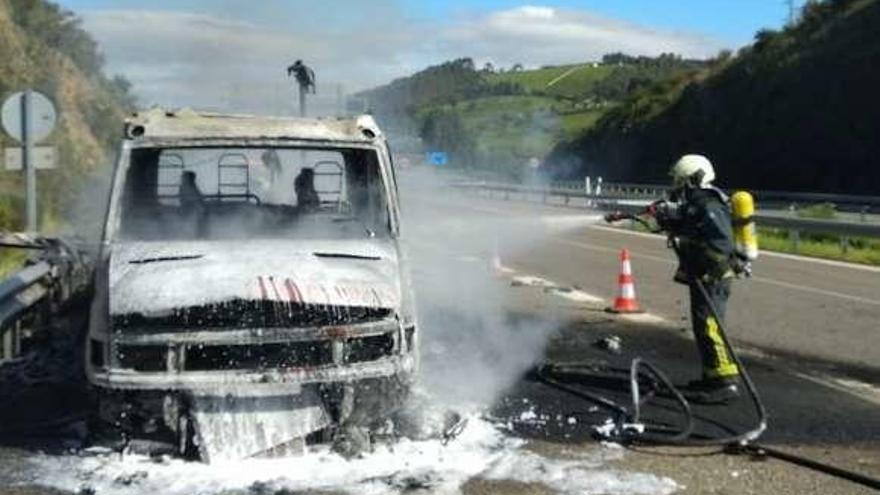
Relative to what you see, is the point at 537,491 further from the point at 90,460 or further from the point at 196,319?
the point at 90,460

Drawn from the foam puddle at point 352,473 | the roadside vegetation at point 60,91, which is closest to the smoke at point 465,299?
the foam puddle at point 352,473

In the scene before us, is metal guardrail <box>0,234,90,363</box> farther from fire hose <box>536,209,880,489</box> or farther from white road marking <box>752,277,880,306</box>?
white road marking <box>752,277,880,306</box>

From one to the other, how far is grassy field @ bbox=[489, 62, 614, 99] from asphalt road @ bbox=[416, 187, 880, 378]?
8588 mm

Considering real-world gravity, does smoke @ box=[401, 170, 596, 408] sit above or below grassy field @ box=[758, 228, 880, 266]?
above

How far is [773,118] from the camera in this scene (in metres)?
55.1

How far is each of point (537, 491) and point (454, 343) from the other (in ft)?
14.5

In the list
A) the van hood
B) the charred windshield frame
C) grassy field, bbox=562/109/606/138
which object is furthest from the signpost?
grassy field, bbox=562/109/606/138

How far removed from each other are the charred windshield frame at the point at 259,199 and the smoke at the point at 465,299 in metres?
1.32

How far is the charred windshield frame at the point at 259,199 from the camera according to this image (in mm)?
7270

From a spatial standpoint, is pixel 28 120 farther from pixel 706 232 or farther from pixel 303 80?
pixel 706 232

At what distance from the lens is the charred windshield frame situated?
727 centimetres

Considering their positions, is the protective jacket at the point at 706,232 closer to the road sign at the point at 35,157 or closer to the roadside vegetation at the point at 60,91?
the road sign at the point at 35,157

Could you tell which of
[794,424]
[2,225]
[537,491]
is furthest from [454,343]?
[2,225]

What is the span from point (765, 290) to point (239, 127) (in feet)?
35.8
